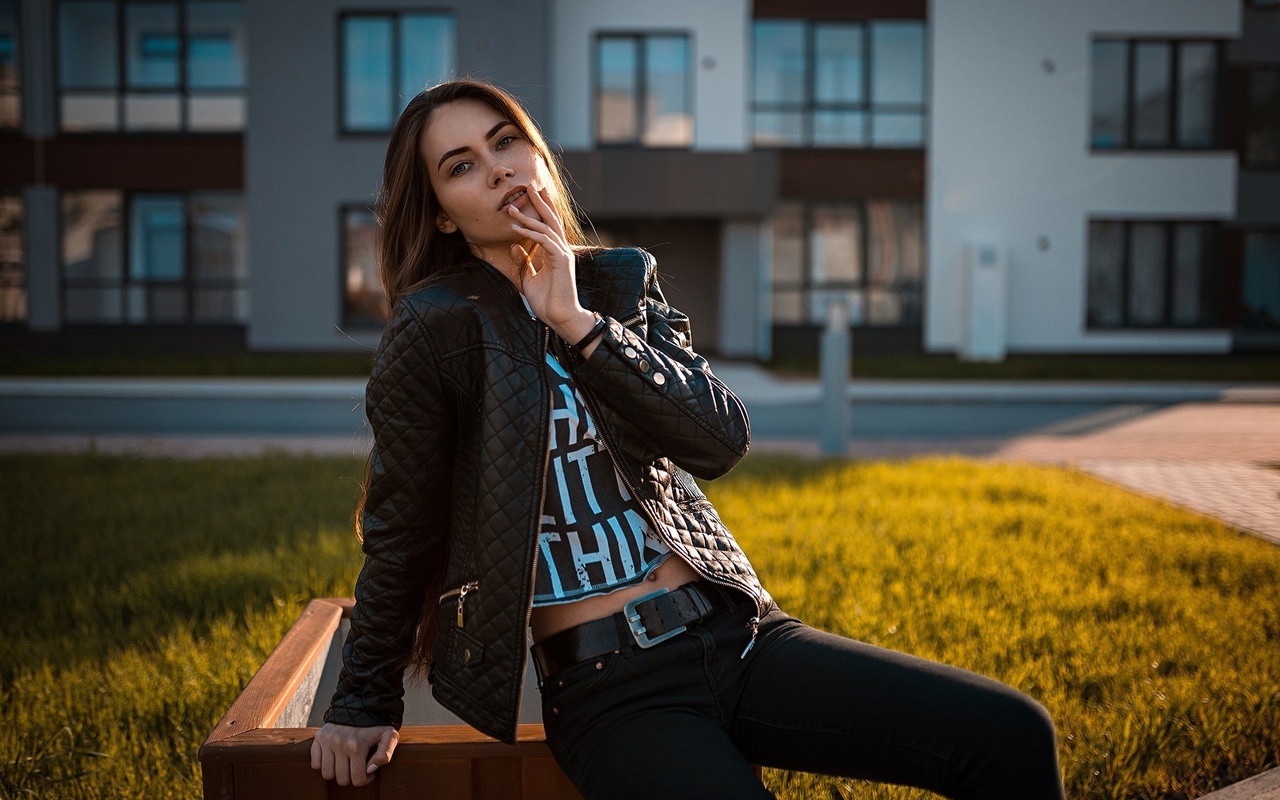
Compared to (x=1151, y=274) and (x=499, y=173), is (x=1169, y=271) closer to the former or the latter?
(x=1151, y=274)

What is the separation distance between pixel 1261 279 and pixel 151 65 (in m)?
23.9

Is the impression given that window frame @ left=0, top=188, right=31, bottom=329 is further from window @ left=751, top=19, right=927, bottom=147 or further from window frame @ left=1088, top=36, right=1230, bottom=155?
window frame @ left=1088, top=36, right=1230, bottom=155

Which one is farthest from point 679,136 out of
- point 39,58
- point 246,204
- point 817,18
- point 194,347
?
point 39,58

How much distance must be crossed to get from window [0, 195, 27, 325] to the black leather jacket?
2356 centimetres

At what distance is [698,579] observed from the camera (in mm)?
2184

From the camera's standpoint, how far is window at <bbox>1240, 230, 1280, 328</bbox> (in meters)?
23.5

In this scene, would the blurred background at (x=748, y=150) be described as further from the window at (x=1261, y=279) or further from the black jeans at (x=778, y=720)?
the black jeans at (x=778, y=720)

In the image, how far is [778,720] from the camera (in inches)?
81.0

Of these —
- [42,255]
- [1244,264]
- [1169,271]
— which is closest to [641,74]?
[1169,271]

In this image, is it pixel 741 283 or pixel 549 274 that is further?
pixel 741 283

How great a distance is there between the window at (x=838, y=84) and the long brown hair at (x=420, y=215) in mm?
21299

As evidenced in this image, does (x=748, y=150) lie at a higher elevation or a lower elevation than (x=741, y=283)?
higher

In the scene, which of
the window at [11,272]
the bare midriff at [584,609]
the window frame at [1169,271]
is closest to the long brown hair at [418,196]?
the bare midriff at [584,609]

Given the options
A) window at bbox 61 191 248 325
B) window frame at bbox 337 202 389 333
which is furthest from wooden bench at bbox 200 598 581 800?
window at bbox 61 191 248 325
